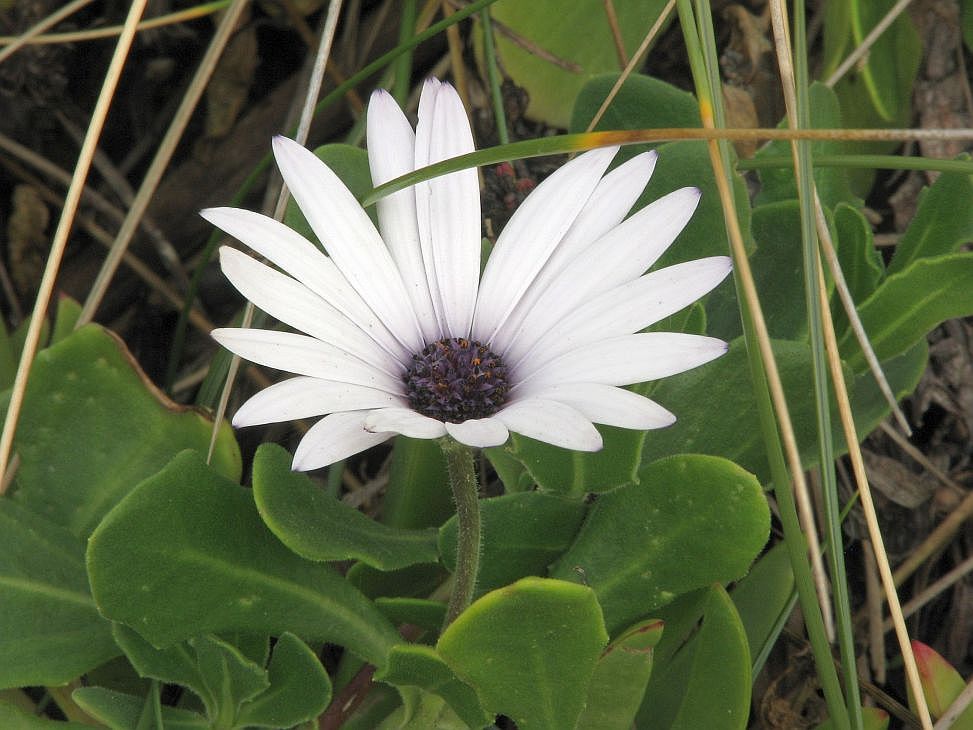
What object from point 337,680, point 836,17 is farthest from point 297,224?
point 836,17

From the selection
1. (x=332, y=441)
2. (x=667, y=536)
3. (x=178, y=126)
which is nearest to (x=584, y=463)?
(x=667, y=536)

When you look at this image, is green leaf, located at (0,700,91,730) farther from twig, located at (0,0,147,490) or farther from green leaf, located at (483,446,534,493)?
green leaf, located at (483,446,534,493)

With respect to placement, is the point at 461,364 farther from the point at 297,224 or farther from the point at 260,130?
the point at 260,130

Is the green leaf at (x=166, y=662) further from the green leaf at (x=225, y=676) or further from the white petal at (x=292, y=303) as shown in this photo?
the white petal at (x=292, y=303)

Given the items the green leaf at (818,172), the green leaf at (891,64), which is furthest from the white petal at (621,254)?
the green leaf at (891,64)

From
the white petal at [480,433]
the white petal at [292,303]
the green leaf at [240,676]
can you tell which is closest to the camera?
the white petal at [480,433]

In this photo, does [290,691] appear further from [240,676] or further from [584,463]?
[584,463]

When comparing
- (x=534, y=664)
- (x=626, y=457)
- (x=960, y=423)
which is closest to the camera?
(x=534, y=664)
